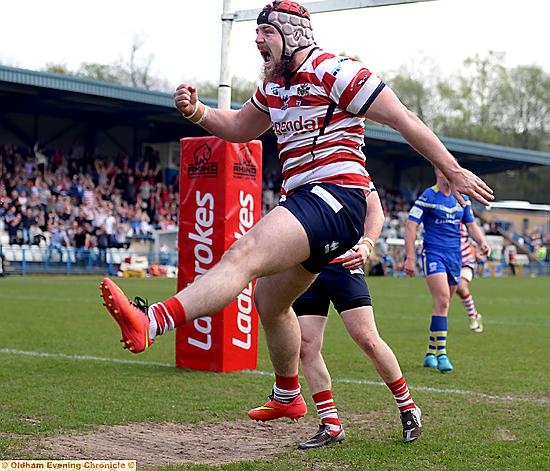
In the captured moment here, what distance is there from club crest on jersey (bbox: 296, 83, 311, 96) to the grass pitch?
2020mm

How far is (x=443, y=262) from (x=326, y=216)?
540 centimetres

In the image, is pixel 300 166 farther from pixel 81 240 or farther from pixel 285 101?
pixel 81 240

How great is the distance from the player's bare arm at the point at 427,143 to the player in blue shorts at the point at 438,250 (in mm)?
5136

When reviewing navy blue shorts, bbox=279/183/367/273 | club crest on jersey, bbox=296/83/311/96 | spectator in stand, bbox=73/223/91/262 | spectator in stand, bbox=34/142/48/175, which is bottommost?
spectator in stand, bbox=73/223/91/262

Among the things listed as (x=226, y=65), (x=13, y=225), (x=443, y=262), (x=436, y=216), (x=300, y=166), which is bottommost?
(x=443, y=262)

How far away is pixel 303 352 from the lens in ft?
19.5

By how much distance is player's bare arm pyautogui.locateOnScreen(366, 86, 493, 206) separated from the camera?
4516 mm

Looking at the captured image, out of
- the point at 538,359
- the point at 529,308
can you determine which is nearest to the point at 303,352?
the point at 538,359

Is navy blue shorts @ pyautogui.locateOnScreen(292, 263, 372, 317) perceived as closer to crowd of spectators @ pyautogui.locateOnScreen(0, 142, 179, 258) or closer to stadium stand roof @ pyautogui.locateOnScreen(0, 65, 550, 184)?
stadium stand roof @ pyautogui.locateOnScreen(0, 65, 550, 184)

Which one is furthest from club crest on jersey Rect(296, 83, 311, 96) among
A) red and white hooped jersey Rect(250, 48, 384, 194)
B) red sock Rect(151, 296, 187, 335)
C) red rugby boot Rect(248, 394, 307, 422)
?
red rugby boot Rect(248, 394, 307, 422)

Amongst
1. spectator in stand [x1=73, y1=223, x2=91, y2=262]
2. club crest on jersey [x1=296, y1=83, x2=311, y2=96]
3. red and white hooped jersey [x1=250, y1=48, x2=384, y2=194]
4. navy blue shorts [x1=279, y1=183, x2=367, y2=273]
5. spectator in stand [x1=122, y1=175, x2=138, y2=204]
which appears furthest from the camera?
spectator in stand [x1=122, y1=175, x2=138, y2=204]

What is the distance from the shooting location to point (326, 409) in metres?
5.83

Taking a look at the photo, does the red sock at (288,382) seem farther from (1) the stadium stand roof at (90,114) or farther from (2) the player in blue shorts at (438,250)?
(1) the stadium stand roof at (90,114)

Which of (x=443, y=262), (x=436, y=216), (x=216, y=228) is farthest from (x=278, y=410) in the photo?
(x=436, y=216)
